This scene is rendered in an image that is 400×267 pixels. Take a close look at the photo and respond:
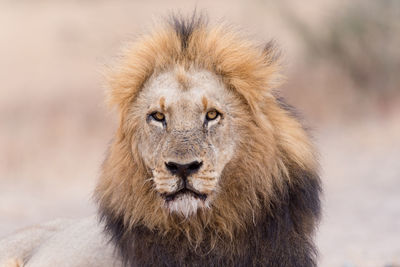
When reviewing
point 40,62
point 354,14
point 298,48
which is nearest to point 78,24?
point 40,62

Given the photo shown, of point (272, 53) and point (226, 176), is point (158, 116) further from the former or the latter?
point (272, 53)

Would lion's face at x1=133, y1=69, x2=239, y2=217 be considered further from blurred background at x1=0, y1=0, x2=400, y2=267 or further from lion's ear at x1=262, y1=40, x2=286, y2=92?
blurred background at x1=0, y1=0, x2=400, y2=267

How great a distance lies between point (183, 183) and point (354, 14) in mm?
11752

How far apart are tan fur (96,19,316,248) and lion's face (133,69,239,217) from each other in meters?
0.05

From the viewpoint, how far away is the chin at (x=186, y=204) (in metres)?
3.65

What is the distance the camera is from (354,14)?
1472 cm

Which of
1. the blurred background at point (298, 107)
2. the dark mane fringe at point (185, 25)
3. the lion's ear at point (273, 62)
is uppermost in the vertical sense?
the dark mane fringe at point (185, 25)

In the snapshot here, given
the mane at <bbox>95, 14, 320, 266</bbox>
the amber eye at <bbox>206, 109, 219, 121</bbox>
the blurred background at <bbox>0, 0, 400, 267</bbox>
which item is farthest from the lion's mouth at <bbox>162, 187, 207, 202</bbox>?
the blurred background at <bbox>0, 0, 400, 267</bbox>

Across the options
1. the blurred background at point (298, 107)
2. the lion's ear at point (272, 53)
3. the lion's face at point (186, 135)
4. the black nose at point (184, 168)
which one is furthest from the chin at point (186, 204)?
the blurred background at point (298, 107)

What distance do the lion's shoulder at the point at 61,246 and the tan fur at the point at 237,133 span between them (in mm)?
611

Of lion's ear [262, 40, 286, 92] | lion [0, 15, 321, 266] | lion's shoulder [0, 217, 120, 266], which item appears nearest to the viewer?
lion [0, 15, 321, 266]

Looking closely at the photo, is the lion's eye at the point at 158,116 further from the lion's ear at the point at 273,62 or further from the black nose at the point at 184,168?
the lion's ear at the point at 273,62

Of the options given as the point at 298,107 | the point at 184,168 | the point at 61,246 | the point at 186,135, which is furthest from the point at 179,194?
the point at 298,107

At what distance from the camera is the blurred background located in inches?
371
